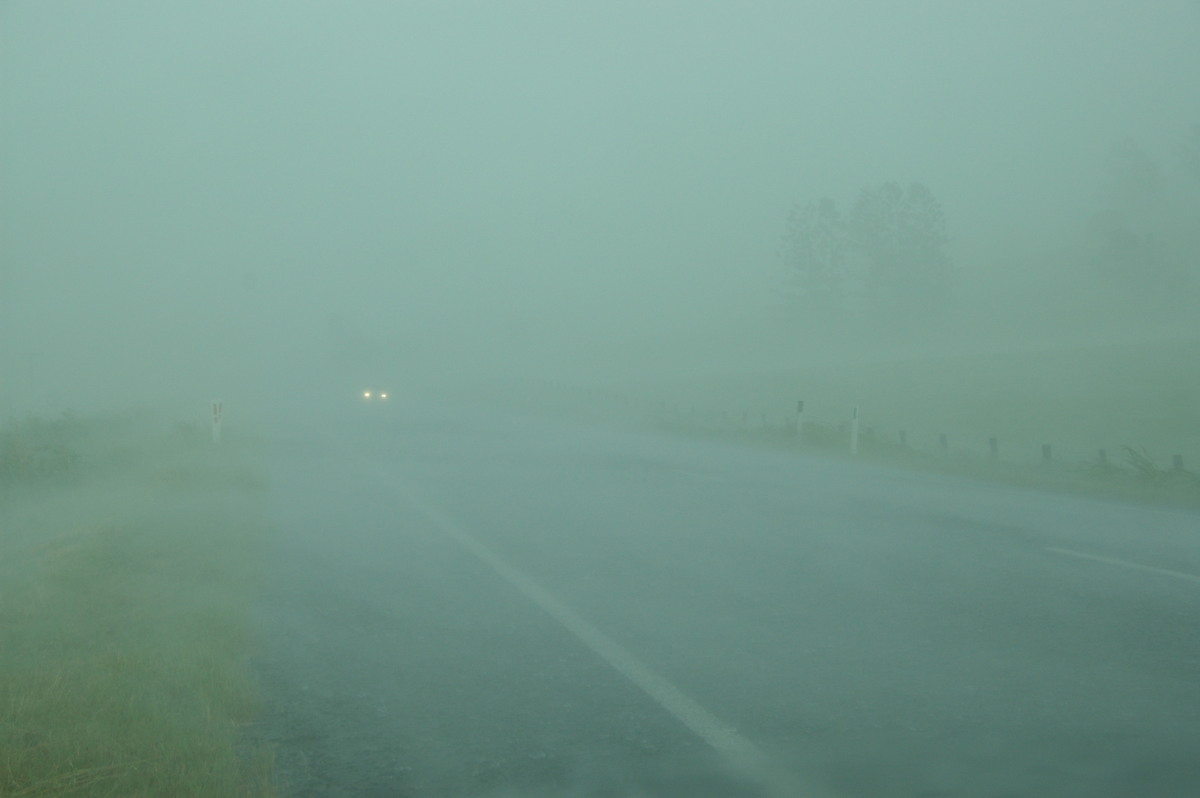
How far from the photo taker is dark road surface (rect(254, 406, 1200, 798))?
4977 mm

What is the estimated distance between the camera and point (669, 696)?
19.6ft

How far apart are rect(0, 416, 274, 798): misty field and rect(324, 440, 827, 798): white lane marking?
217cm

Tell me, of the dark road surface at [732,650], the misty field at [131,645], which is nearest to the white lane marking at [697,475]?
the dark road surface at [732,650]

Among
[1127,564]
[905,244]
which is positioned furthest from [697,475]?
[905,244]

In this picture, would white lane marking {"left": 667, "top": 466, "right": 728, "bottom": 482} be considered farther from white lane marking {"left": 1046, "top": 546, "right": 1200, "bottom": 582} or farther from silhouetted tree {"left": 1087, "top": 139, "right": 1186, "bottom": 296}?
silhouetted tree {"left": 1087, "top": 139, "right": 1186, "bottom": 296}

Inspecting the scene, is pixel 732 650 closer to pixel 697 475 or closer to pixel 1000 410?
pixel 697 475

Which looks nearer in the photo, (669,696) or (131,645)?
(669,696)

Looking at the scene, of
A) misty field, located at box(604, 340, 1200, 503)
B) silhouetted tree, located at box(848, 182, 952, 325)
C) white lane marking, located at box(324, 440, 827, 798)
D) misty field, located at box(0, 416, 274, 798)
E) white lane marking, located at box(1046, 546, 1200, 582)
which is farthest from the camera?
silhouetted tree, located at box(848, 182, 952, 325)

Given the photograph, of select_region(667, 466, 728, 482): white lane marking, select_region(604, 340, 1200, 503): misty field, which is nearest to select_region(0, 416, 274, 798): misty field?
select_region(667, 466, 728, 482): white lane marking

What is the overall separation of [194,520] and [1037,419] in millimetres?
35788

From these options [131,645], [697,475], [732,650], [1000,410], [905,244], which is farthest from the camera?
[905,244]

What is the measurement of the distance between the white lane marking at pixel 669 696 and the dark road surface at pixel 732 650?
2 cm

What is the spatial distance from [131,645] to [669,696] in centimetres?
357

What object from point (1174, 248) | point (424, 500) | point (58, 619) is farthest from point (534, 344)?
point (58, 619)
